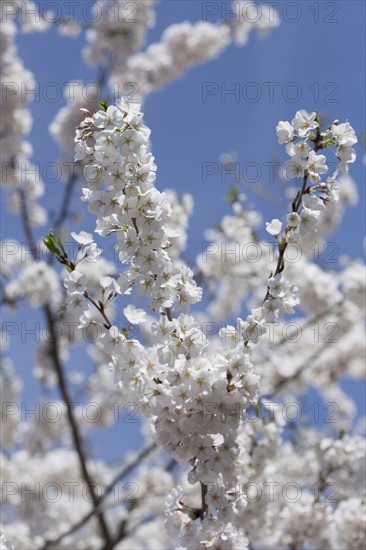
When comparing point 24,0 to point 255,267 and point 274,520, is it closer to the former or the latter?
point 255,267

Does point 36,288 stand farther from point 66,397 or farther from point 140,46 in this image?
point 140,46

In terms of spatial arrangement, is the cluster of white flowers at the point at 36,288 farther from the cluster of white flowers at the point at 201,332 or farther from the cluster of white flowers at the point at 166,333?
the cluster of white flowers at the point at 166,333

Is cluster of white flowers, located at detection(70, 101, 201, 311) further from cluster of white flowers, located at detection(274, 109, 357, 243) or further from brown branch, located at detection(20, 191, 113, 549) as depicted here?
brown branch, located at detection(20, 191, 113, 549)

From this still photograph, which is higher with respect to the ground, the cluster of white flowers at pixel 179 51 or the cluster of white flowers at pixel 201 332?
the cluster of white flowers at pixel 179 51

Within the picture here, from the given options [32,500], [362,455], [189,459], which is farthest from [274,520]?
[32,500]

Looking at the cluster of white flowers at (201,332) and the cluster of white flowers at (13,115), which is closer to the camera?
the cluster of white flowers at (201,332)

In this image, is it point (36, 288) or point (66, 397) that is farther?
point (36, 288)

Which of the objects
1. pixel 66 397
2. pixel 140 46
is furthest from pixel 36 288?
pixel 140 46

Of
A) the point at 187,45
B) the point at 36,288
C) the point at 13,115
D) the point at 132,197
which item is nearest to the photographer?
the point at 132,197

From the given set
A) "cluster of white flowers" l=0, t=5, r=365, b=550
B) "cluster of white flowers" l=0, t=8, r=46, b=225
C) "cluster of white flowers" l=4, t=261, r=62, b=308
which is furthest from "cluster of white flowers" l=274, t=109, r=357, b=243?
"cluster of white flowers" l=0, t=8, r=46, b=225

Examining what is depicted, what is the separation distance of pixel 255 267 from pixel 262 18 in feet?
16.6

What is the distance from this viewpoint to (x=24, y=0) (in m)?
7.88

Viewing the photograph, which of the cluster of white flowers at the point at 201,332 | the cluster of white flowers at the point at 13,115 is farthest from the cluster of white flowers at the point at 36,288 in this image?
the cluster of white flowers at the point at 13,115

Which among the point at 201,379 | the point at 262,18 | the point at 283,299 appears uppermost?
the point at 262,18
